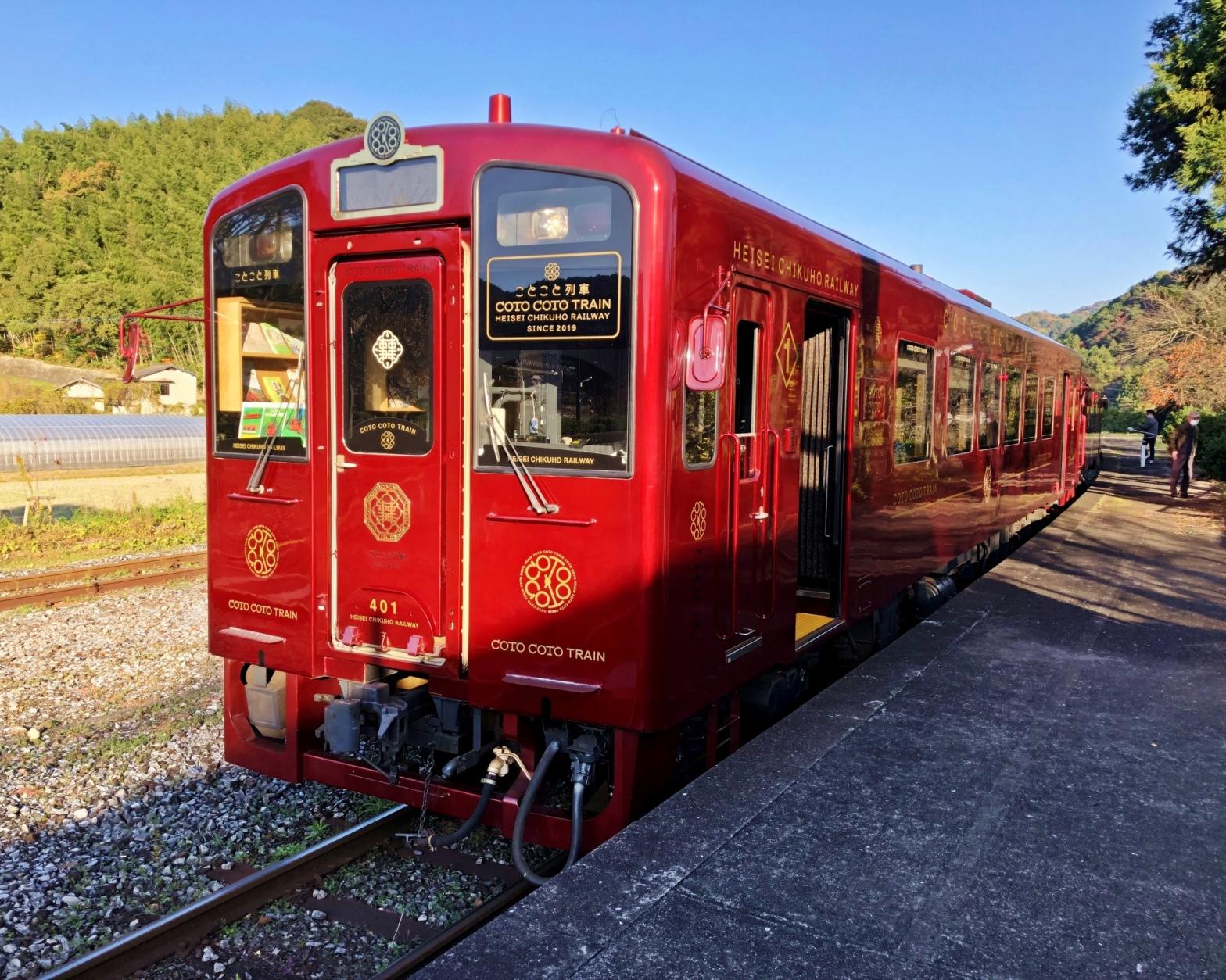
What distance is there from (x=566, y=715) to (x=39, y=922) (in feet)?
7.33

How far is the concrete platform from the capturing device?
300 centimetres

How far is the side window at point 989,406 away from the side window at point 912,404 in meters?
2.13

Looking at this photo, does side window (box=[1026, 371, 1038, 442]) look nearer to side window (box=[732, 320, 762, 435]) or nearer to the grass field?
side window (box=[732, 320, 762, 435])

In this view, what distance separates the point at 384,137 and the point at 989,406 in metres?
7.53

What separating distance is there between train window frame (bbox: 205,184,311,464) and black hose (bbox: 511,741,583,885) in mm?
1802

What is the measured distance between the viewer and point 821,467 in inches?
254

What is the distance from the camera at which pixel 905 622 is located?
8984 mm

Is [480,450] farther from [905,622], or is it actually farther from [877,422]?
[905,622]

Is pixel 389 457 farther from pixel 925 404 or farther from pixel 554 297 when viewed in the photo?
pixel 925 404

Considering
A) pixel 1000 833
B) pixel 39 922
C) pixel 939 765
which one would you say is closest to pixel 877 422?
pixel 939 765

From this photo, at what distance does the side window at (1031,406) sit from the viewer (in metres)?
12.2

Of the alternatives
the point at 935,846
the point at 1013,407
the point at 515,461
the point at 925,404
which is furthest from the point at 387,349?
the point at 1013,407

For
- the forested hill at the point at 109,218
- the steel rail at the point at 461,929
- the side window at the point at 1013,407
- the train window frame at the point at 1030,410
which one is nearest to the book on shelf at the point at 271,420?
the steel rail at the point at 461,929

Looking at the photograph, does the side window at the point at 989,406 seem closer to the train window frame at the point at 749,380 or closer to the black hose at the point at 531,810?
the train window frame at the point at 749,380
